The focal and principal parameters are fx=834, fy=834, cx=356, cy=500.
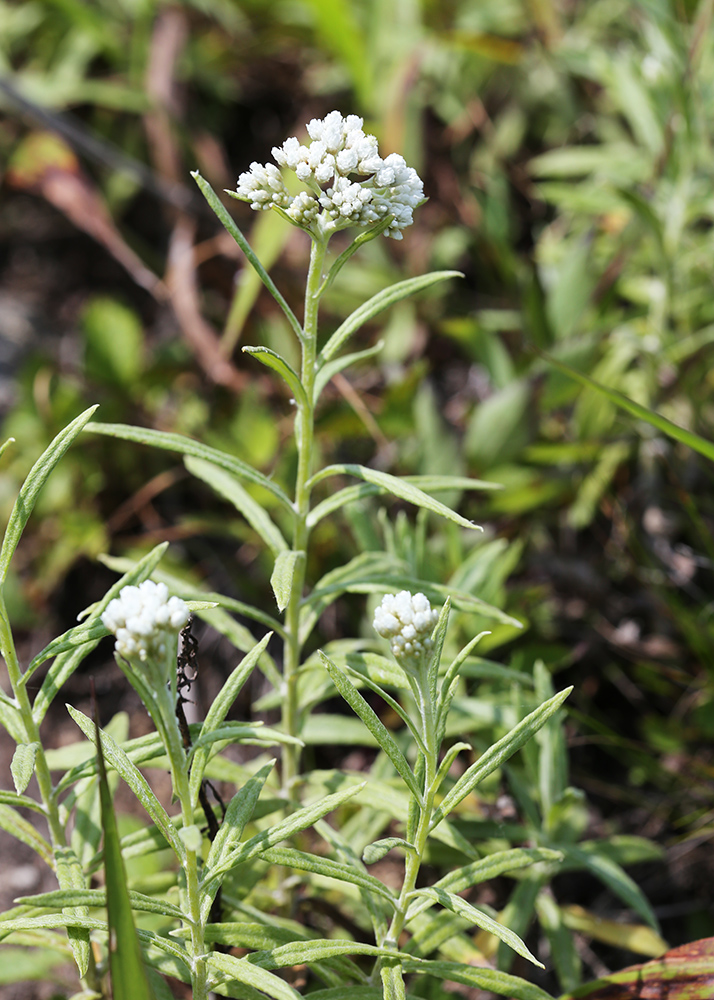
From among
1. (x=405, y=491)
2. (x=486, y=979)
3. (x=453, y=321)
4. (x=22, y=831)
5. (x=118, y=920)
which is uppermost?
(x=453, y=321)

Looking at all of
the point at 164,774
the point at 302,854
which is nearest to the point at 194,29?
the point at 164,774

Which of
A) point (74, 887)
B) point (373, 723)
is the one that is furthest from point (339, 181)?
point (74, 887)

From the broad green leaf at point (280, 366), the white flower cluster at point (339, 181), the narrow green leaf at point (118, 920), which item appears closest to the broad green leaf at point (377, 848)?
the narrow green leaf at point (118, 920)

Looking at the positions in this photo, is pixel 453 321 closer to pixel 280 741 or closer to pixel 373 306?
pixel 373 306

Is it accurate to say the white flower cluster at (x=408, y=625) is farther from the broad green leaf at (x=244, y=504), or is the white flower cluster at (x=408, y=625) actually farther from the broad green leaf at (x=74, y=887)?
the broad green leaf at (x=74, y=887)

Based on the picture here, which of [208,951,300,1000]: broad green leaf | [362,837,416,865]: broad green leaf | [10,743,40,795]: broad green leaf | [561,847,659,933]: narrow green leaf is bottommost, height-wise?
[561,847,659,933]: narrow green leaf

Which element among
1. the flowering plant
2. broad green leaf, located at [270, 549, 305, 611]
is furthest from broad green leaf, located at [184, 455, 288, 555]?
broad green leaf, located at [270, 549, 305, 611]

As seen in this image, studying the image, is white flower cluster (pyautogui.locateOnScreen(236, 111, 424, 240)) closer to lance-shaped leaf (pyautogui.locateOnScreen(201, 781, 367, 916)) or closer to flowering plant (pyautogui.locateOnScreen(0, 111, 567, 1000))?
flowering plant (pyautogui.locateOnScreen(0, 111, 567, 1000))
